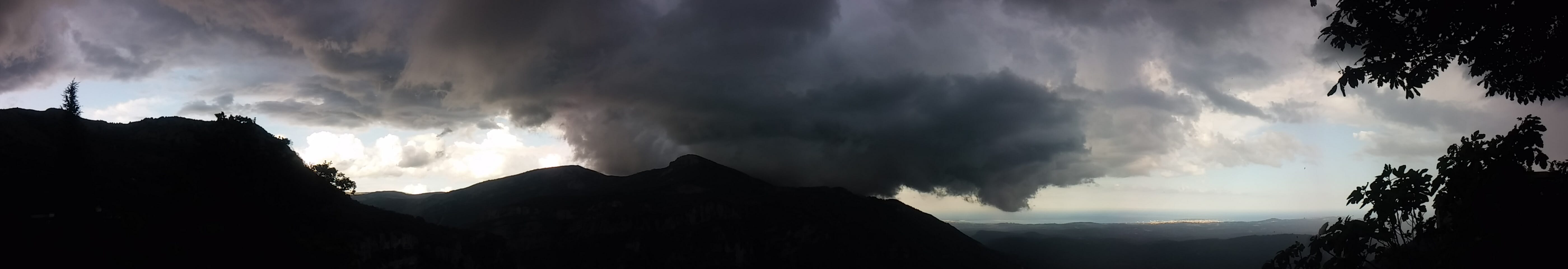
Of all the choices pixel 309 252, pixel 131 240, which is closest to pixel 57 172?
pixel 131 240

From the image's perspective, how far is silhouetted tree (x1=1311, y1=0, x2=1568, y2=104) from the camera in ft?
45.6

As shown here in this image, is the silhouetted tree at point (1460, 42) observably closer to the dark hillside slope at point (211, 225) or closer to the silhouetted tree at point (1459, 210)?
the silhouetted tree at point (1459, 210)

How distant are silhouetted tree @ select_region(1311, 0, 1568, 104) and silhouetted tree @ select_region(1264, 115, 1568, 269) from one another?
9.67ft

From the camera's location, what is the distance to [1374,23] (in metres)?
15.2

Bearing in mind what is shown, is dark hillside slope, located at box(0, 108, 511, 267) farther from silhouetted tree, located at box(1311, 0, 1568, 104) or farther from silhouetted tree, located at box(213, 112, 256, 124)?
silhouetted tree, located at box(1311, 0, 1568, 104)

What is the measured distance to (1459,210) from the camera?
11398mm

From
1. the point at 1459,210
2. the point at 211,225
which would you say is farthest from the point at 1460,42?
the point at 211,225

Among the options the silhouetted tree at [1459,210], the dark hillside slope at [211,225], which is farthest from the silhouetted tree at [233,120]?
the silhouetted tree at [1459,210]

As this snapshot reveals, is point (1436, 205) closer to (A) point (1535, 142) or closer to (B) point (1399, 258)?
(B) point (1399, 258)

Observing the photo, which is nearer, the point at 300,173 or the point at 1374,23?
the point at 1374,23

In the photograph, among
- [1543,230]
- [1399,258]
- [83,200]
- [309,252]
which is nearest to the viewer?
[1543,230]

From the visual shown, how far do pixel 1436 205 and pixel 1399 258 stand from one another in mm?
1318

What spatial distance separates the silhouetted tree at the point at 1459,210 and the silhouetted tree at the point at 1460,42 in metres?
2.95

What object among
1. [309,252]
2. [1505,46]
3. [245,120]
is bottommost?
[309,252]
